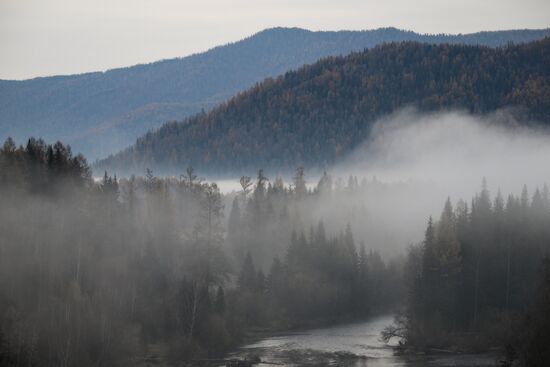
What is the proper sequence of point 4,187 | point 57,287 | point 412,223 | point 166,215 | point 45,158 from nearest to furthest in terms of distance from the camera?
point 57,287
point 4,187
point 45,158
point 166,215
point 412,223

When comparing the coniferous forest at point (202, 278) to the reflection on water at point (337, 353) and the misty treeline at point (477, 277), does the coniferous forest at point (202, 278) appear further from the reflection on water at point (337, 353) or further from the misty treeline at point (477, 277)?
the reflection on water at point (337, 353)

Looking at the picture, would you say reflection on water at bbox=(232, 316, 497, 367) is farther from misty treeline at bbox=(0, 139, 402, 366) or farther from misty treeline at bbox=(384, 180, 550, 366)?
misty treeline at bbox=(0, 139, 402, 366)

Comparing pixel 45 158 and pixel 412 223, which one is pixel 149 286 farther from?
pixel 412 223

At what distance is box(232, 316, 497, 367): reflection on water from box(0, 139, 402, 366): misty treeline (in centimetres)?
519

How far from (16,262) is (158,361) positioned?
55.7 ft

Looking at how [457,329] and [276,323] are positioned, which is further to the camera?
[276,323]

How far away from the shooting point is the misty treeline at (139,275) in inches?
3610

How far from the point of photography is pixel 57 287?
98875 millimetres

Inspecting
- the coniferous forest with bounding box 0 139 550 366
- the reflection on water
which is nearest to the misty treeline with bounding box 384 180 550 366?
the coniferous forest with bounding box 0 139 550 366

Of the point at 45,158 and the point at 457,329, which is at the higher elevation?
the point at 45,158

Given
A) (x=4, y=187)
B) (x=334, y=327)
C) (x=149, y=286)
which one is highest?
(x=4, y=187)

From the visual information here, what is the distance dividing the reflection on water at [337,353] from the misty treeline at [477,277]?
4.67 meters

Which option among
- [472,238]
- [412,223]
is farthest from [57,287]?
[412,223]

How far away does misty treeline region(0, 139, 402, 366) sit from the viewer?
3610 inches
